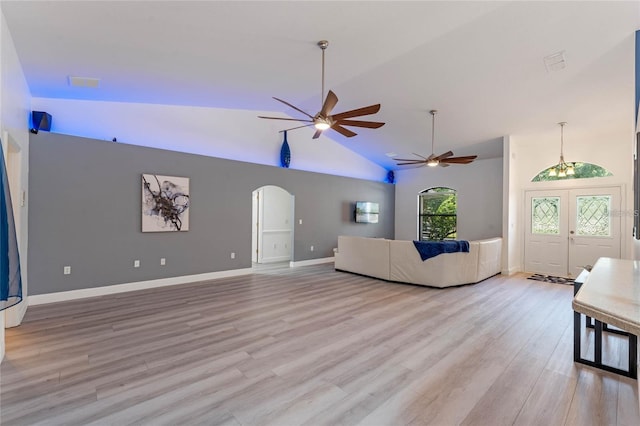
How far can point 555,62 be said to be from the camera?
4117 mm

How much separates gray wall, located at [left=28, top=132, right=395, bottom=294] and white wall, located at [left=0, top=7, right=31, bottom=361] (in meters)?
0.35

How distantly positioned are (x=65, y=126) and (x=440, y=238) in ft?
31.1

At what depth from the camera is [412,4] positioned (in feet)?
10.1

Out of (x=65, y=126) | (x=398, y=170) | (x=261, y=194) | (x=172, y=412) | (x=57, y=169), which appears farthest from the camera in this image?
(x=398, y=170)

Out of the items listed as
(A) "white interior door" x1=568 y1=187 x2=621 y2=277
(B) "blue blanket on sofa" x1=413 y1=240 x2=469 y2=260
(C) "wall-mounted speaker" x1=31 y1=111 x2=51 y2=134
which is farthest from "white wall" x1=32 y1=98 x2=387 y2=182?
(A) "white interior door" x1=568 y1=187 x2=621 y2=277

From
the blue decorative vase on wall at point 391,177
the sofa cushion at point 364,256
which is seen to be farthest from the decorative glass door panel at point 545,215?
the blue decorative vase on wall at point 391,177

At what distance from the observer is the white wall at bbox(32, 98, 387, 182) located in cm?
496

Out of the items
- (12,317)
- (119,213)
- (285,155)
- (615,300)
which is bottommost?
(12,317)

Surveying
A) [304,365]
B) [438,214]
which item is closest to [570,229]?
[438,214]

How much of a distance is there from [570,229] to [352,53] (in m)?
6.30

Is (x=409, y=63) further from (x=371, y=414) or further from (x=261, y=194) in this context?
(x=261, y=194)

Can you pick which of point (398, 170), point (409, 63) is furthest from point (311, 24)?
point (398, 170)

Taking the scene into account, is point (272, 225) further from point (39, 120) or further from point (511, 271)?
point (511, 271)

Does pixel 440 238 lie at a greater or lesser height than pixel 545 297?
greater
